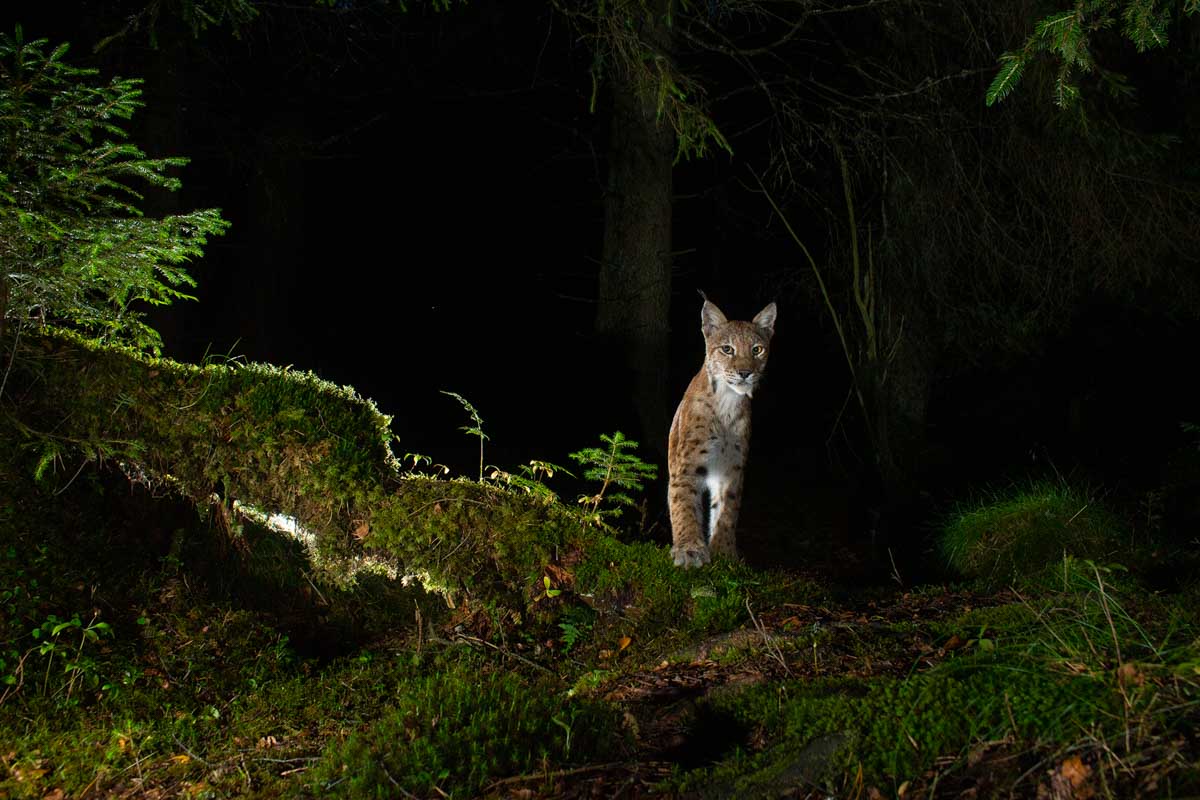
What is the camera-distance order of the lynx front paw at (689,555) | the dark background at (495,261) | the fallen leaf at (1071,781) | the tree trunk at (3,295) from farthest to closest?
the dark background at (495,261), the lynx front paw at (689,555), the tree trunk at (3,295), the fallen leaf at (1071,781)

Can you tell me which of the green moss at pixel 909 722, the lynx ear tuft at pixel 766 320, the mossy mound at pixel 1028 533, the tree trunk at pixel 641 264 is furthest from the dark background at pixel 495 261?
the green moss at pixel 909 722

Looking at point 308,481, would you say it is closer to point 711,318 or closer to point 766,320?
point 711,318

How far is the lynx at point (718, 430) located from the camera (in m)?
5.90

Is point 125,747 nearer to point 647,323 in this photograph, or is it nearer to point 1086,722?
point 1086,722

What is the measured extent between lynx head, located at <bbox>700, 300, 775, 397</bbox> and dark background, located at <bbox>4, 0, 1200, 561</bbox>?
303 centimetres

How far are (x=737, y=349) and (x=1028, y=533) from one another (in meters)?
2.97

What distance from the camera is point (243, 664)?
454 cm

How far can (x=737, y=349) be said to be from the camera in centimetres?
588

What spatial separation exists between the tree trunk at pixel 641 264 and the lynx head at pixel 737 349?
3081 mm

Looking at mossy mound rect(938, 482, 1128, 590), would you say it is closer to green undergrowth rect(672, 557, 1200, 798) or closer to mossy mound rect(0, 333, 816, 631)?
mossy mound rect(0, 333, 816, 631)

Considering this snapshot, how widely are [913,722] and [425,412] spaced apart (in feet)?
32.5

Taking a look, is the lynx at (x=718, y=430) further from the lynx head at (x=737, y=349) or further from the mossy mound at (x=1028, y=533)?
the mossy mound at (x=1028, y=533)

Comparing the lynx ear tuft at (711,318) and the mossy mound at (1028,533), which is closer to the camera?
the lynx ear tuft at (711,318)

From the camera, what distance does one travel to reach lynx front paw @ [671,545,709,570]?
514 centimetres
